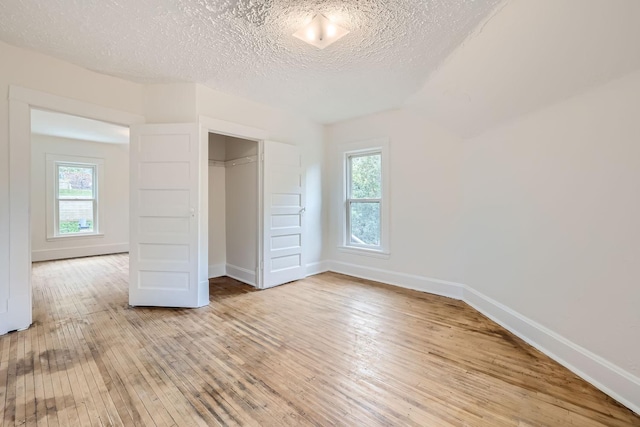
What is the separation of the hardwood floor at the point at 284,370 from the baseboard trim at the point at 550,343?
2.9 inches

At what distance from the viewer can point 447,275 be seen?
368 centimetres

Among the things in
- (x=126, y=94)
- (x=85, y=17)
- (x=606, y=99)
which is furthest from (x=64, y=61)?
(x=606, y=99)

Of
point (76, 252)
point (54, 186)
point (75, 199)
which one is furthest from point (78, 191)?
point (76, 252)

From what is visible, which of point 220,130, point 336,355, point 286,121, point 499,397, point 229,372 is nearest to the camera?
point 499,397

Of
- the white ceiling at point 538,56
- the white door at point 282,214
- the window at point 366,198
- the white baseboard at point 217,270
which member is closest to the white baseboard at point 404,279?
the window at point 366,198

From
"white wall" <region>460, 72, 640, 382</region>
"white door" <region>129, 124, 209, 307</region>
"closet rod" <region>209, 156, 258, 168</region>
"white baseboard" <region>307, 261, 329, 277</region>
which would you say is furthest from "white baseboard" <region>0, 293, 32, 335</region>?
"white wall" <region>460, 72, 640, 382</region>

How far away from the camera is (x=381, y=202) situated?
4.31 meters

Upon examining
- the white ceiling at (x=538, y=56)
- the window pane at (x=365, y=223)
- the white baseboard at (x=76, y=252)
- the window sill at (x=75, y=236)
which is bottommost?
the white baseboard at (x=76, y=252)

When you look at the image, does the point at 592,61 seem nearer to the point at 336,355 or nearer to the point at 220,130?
the point at 336,355

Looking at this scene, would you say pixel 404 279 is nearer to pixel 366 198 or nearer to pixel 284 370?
pixel 366 198

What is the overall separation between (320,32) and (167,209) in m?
2.44

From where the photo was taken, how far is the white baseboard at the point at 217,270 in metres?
4.58

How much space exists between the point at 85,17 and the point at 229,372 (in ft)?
9.25

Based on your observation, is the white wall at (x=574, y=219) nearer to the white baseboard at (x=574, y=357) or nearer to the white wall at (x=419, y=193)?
the white baseboard at (x=574, y=357)
